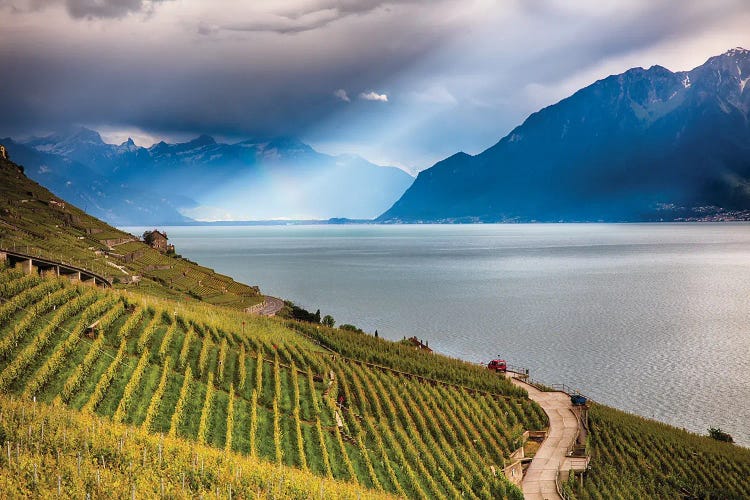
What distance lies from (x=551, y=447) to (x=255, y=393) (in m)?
23.6

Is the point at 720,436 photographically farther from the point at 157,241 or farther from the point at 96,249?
the point at 157,241

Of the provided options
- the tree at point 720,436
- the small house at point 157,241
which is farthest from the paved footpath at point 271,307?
the tree at point 720,436

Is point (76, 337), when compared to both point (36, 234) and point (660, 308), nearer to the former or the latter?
point (36, 234)

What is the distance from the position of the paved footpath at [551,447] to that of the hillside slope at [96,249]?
5736 cm

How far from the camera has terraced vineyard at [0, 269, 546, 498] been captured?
31.1 meters

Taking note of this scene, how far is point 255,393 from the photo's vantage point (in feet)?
123

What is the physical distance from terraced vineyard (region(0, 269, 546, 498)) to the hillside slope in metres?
32.5

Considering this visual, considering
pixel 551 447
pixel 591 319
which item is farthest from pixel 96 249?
pixel 591 319

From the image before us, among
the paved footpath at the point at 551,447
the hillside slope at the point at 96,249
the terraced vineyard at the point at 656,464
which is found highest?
the hillside slope at the point at 96,249

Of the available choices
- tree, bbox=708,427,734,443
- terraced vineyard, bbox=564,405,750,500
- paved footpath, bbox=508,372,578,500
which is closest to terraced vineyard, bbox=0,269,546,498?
paved footpath, bbox=508,372,578,500

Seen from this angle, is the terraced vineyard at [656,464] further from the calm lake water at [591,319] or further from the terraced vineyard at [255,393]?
the calm lake water at [591,319]

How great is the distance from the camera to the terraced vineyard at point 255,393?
3108 cm

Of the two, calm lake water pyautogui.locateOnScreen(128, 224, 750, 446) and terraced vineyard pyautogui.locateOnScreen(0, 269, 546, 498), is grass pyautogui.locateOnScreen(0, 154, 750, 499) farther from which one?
calm lake water pyautogui.locateOnScreen(128, 224, 750, 446)

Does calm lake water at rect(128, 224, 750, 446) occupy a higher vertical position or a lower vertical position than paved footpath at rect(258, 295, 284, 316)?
lower
